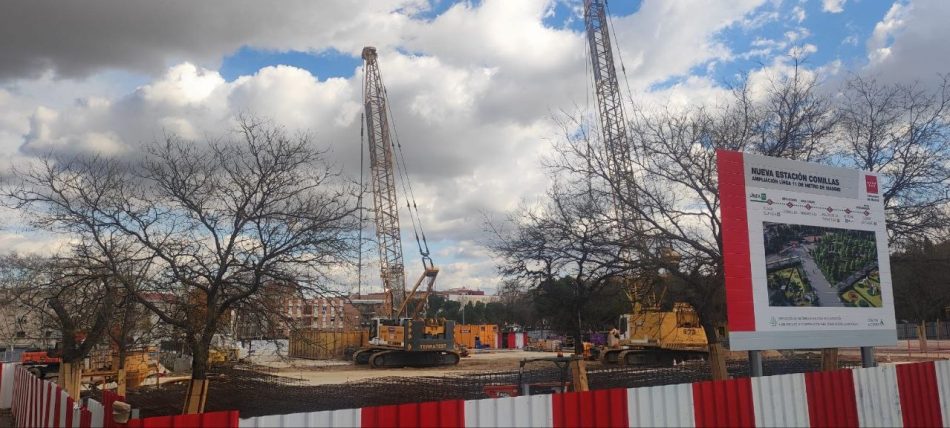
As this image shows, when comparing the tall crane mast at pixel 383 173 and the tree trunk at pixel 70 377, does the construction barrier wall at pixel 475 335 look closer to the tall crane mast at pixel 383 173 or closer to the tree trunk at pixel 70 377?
the tall crane mast at pixel 383 173

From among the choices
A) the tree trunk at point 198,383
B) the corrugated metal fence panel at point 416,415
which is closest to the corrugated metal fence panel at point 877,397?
the corrugated metal fence panel at point 416,415

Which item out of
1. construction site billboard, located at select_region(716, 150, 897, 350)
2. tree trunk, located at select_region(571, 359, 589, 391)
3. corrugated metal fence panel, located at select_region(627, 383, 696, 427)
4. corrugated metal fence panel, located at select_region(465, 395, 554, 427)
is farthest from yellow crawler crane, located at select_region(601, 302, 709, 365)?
corrugated metal fence panel, located at select_region(465, 395, 554, 427)

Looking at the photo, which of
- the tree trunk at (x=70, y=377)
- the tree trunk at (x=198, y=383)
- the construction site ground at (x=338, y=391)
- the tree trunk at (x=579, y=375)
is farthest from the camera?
the construction site ground at (x=338, y=391)

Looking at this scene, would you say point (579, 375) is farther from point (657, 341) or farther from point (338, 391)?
point (657, 341)

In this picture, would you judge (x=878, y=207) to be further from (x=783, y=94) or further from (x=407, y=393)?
(x=407, y=393)

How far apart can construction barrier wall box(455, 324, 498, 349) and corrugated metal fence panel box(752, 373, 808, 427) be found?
182ft

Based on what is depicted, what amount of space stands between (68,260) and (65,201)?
1.07 meters

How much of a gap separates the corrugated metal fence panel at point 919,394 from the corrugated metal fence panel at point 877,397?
0.46ft

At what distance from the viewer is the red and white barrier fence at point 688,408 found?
506cm

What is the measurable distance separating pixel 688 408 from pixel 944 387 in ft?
15.2

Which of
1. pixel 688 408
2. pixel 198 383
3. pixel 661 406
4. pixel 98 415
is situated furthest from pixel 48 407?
pixel 688 408

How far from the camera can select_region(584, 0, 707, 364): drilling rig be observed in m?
14.2

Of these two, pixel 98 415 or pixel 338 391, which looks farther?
pixel 338 391

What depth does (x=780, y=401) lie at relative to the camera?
22.5 feet
